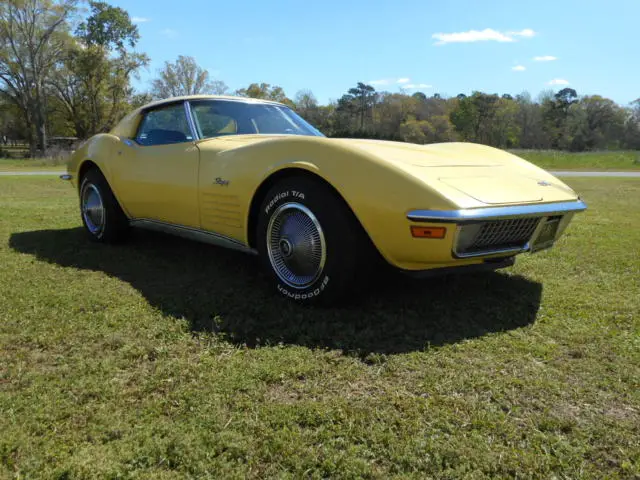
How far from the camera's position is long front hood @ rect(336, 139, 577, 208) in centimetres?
250

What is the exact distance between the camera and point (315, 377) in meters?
2.04

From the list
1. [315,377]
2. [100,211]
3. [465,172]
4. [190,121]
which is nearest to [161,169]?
[190,121]

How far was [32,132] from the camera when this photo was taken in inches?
1599

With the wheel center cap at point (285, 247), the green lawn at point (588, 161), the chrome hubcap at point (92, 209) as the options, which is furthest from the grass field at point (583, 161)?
the wheel center cap at point (285, 247)

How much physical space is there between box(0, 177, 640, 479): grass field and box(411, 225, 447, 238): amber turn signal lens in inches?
19.7

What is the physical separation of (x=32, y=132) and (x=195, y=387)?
46134mm

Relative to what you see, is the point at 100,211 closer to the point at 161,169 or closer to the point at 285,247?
the point at 161,169

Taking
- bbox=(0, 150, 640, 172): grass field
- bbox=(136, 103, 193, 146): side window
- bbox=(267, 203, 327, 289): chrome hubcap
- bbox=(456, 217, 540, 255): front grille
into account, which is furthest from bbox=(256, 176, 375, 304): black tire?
bbox=(0, 150, 640, 172): grass field

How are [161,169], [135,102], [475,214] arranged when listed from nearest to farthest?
[475,214] < [161,169] < [135,102]

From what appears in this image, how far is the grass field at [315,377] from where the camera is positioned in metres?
1.52

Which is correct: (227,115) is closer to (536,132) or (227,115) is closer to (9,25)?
(9,25)

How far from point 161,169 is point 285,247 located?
1464 millimetres

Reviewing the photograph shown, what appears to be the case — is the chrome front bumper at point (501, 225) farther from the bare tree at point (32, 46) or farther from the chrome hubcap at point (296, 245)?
the bare tree at point (32, 46)

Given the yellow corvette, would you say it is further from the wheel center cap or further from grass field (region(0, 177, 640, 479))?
grass field (region(0, 177, 640, 479))
